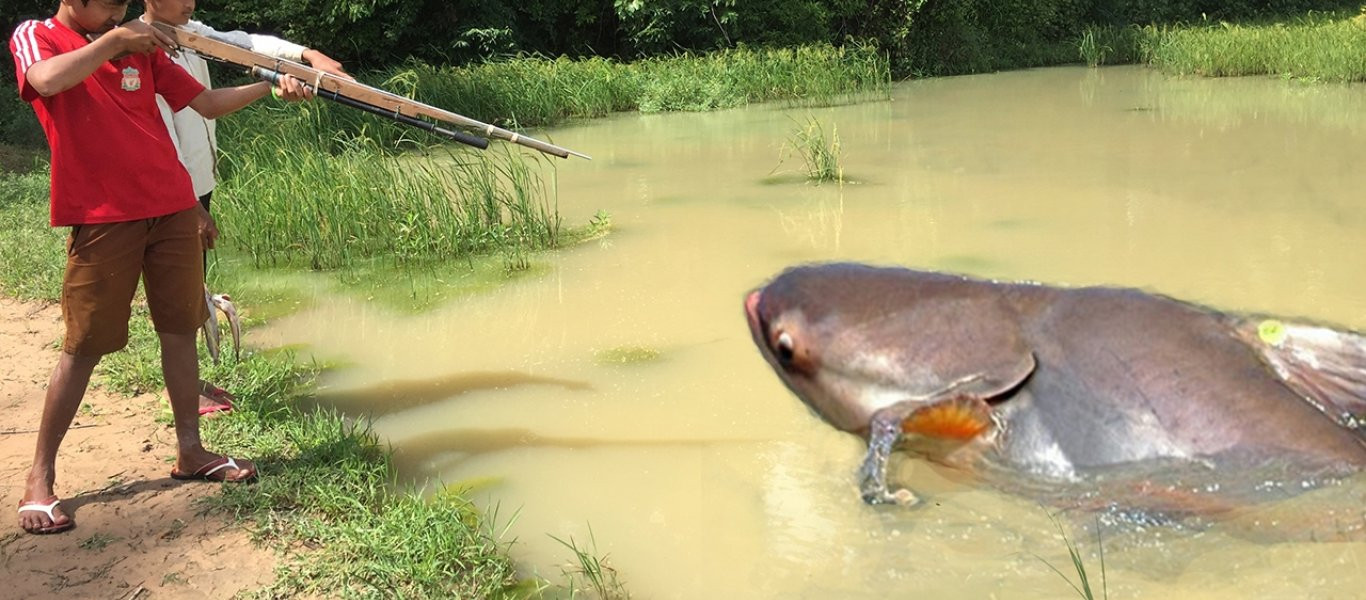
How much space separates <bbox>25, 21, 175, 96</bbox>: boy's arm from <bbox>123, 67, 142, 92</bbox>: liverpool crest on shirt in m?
0.18

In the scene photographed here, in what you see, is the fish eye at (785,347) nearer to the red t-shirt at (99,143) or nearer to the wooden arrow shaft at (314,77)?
the wooden arrow shaft at (314,77)

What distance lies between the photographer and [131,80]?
112 inches

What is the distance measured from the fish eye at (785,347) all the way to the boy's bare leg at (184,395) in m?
1.70

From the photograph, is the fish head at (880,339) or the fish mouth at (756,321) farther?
the fish mouth at (756,321)

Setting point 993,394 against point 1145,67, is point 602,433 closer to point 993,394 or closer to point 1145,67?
point 993,394

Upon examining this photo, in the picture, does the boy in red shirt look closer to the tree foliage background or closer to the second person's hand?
the second person's hand

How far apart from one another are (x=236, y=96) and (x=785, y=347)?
1.98m

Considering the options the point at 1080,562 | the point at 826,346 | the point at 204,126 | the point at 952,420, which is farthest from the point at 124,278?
the point at 1080,562

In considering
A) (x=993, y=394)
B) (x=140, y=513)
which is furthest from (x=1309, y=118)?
(x=140, y=513)

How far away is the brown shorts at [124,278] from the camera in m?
2.79

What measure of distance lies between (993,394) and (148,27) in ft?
7.42

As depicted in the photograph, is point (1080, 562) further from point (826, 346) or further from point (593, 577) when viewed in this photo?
point (593, 577)

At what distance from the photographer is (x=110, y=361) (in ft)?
13.6

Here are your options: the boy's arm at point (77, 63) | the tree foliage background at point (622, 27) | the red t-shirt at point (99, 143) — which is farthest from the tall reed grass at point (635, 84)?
the boy's arm at point (77, 63)
